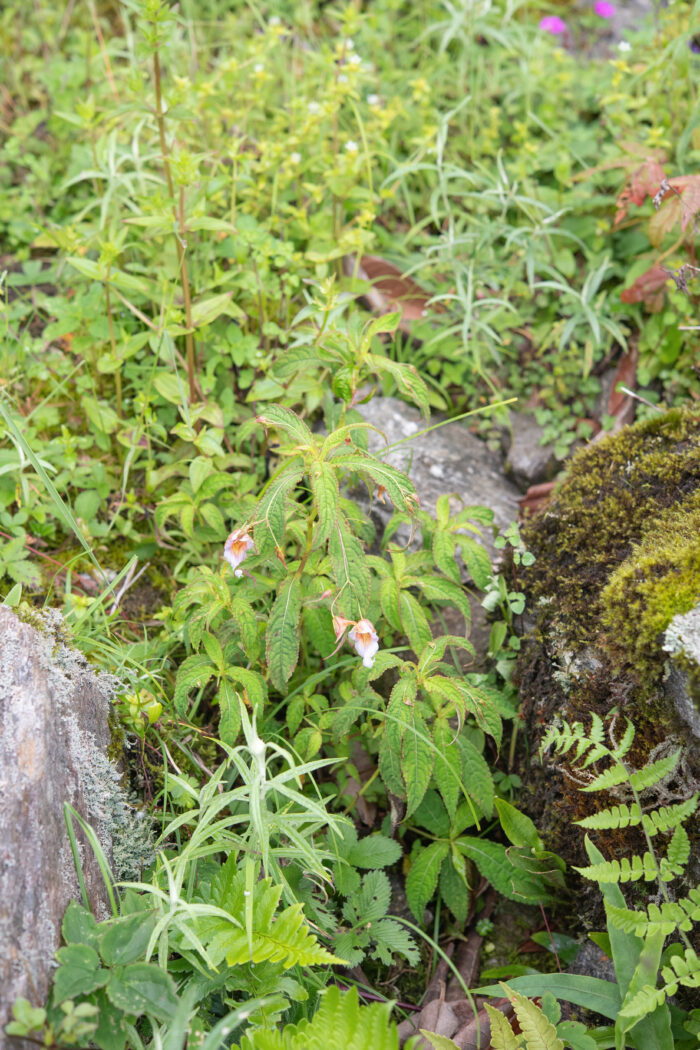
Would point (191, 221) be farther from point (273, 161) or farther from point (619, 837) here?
point (619, 837)

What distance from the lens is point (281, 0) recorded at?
4.34m

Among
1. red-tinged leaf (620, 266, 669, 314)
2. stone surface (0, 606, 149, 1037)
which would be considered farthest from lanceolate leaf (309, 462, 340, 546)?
red-tinged leaf (620, 266, 669, 314)

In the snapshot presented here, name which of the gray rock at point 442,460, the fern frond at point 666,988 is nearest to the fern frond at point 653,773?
the fern frond at point 666,988

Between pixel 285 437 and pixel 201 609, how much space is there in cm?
73

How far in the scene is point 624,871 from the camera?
5.76ft

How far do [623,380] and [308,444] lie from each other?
1831 millimetres

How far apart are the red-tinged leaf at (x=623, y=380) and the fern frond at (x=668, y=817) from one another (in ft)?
6.02

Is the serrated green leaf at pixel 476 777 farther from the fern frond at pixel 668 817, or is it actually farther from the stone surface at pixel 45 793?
the stone surface at pixel 45 793

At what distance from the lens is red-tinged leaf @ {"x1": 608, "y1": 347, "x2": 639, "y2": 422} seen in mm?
3217

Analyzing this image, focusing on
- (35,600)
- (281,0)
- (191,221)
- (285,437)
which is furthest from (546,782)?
(281,0)

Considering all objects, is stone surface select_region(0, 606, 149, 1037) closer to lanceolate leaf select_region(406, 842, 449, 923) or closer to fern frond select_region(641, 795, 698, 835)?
lanceolate leaf select_region(406, 842, 449, 923)

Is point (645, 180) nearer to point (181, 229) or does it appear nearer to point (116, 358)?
point (181, 229)

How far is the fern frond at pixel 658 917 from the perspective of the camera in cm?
170

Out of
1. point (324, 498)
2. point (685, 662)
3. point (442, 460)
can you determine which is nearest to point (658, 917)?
point (685, 662)
